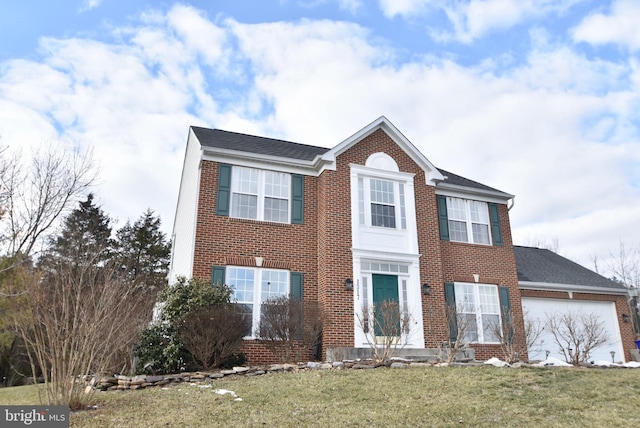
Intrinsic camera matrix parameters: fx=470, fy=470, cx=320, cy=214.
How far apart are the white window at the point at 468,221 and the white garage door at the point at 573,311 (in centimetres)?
273

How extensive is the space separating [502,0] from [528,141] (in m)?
8.93

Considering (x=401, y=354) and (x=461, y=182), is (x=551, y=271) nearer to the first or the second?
(x=461, y=182)

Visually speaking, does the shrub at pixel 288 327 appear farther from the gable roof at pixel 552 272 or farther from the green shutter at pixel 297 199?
the gable roof at pixel 552 272

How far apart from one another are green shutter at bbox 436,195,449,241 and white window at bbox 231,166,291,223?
505cm

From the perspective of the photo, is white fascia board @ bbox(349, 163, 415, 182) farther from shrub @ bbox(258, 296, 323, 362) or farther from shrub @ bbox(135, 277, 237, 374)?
shrub @ bbox(135, 277, 237, 374)

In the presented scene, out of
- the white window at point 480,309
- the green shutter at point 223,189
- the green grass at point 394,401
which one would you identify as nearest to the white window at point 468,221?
the white window at point 480,309

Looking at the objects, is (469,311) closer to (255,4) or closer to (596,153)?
(255,4)

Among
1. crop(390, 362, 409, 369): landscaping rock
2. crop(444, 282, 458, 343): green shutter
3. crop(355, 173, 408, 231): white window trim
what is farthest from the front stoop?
crop(355, 173, 408, 231): white window trim

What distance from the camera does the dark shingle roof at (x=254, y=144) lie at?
44.2 ft

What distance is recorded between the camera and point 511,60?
12.7 metres

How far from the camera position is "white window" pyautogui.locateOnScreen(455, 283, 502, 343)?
46.7 ft

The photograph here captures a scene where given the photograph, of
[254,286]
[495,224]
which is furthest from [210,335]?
[495,224]

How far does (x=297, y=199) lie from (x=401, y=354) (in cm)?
506

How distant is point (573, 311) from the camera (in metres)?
16.6
